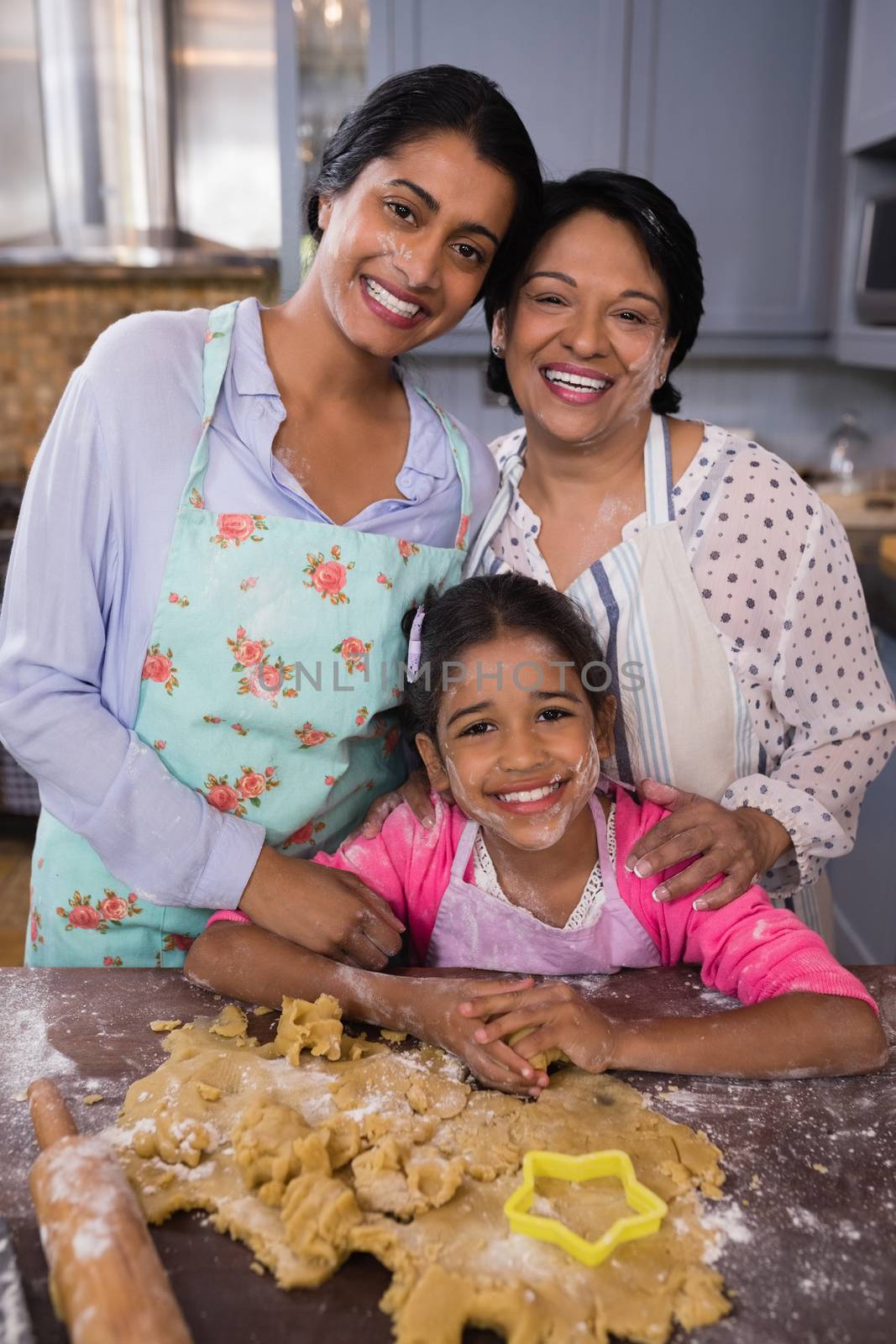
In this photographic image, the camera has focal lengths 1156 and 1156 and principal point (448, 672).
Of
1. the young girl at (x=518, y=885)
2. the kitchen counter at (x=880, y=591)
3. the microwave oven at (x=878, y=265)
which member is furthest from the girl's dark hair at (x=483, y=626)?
the microwave oven at (x=878, y=265)

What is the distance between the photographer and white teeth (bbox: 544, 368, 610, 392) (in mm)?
1340

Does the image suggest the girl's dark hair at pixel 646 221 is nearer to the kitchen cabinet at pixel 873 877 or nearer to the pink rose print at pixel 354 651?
the pink rose print at pixel 354 651

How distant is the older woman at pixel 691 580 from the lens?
1333 millimetres

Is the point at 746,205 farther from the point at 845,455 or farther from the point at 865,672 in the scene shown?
the point at 865,672

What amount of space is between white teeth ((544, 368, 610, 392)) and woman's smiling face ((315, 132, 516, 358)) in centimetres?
16

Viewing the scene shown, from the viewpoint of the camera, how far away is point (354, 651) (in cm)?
125

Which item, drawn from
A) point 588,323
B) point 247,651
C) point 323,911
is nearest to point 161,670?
point 247,651

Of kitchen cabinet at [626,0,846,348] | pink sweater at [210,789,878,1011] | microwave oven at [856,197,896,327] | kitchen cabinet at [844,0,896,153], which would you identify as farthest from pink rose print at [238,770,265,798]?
kitchen cabinet at [626,0,846,348]

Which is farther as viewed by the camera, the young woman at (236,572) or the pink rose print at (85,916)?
the pink rose print at (85,916)

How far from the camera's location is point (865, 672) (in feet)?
4.58

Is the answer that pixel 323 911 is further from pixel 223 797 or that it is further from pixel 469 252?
pixel 469 252

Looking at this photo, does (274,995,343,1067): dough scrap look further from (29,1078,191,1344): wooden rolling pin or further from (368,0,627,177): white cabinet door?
(368,0,627,177): white cabinet door

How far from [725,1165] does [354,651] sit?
632 millimetres

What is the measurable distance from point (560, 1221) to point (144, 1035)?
416 millimetres
